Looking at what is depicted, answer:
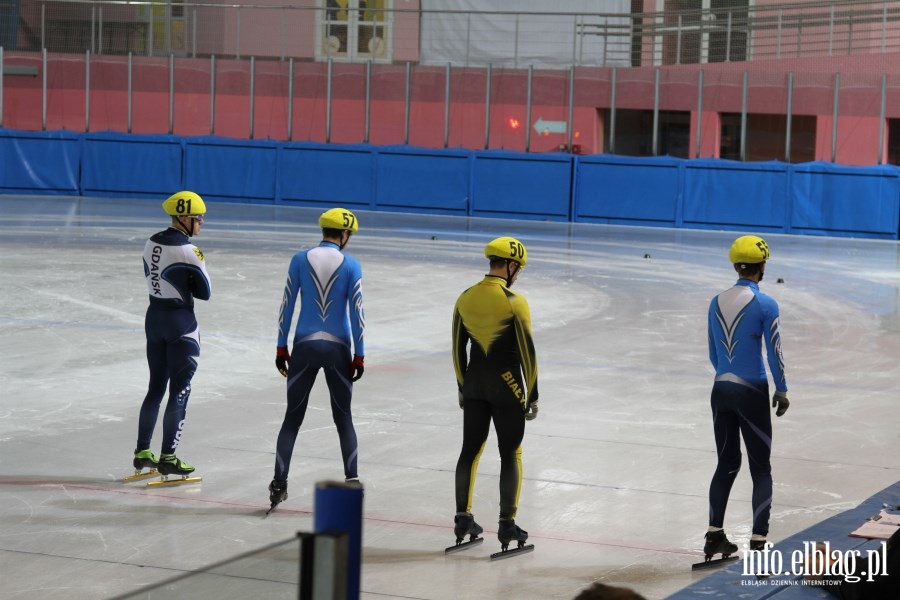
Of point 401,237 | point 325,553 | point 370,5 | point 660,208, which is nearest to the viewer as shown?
point 325,553

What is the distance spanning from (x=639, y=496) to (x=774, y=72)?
2756cm

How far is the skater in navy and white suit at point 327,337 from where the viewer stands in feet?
26.3

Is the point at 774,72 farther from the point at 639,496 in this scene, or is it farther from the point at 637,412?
the point at 639,496

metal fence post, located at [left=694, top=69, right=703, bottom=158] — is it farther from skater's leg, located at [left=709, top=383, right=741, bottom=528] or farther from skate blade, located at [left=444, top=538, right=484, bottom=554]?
skate blade, located at [left=444, top=538, right=484, bottom=554]

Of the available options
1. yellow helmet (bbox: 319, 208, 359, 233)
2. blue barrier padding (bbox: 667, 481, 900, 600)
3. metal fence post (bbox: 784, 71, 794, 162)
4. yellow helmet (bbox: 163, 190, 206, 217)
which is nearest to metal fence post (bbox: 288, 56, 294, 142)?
metal fence post (bbox: 784, 71, 794, 162)

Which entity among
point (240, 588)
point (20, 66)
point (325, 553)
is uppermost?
point (20, 66)

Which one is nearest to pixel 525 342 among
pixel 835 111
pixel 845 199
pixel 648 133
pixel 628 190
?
pixel 845 199

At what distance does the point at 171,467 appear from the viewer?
8539 millimetres

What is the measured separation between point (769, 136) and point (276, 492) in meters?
30.6

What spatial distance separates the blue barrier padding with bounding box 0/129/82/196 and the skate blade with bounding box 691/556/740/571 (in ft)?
107

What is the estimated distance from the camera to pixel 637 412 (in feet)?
37.1

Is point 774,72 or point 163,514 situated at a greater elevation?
point 774,72

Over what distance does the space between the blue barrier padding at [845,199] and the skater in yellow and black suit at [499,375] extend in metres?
26.1

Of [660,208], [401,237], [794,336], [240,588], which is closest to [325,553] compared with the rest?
[240,588]
